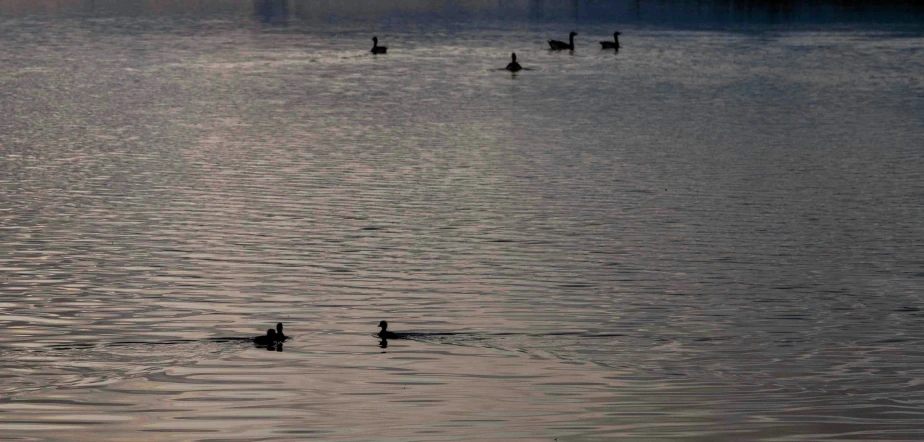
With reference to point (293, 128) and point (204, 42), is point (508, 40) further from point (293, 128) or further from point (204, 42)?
point (293, 128)

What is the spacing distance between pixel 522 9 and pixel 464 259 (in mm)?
136516

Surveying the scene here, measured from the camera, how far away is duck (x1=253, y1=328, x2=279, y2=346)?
25.7m

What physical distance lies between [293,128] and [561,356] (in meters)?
35.9

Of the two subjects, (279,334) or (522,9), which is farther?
(522,9)

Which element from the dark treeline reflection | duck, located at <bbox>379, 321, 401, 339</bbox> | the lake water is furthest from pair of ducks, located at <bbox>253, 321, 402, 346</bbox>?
the dark treeline reflection

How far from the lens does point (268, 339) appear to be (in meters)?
25.8

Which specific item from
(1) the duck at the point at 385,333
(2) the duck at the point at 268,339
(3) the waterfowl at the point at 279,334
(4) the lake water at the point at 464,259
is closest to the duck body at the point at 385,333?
(1) the duck at the point at 385,333

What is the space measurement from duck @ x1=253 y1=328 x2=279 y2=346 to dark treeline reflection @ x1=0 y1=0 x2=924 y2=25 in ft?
385

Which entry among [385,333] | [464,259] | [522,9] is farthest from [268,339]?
[522,9]

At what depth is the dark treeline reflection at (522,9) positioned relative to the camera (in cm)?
14650

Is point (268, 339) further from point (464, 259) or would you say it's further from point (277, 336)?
point (464, 259)

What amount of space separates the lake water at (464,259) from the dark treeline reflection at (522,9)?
223 feet

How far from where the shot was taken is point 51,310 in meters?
28.7

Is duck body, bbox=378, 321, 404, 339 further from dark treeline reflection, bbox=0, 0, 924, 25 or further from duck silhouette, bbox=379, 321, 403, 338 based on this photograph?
dark treeline reflection, bbox=0, 0, 924, 25
